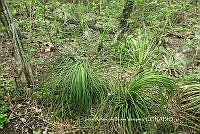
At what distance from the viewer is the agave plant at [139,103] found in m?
2.17

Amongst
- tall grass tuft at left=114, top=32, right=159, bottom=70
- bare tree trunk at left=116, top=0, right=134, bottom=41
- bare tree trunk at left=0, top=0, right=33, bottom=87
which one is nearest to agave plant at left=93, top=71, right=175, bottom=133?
tall grass tuft at left=114, top=32, right=159, bottom=70

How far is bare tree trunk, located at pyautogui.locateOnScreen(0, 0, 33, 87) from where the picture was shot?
7.02ft

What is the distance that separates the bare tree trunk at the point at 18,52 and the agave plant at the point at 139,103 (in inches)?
47.0

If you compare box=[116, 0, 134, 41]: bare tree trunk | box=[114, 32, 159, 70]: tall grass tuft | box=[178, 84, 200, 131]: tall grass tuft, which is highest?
box=[116, 0, 134, 41]: bare tree trunk

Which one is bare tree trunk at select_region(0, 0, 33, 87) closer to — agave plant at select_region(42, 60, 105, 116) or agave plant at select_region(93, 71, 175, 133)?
agave plant at select_region(42, 60, 105, 116)

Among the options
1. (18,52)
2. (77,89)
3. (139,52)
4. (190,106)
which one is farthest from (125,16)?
(18,52)

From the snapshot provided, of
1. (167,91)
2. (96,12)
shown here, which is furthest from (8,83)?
(96,12)

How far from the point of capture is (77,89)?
2.38m

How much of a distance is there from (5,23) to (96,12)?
3011mm

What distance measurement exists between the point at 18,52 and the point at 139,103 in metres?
1.74

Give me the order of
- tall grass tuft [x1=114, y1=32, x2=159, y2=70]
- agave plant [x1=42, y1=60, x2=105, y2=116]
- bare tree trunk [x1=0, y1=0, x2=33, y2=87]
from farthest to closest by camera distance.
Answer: tall grass tuft [x1=114, y1=32, x2=159, y2=70]
agave plant [x1=42, y1=60, x2=105, y2=116]
bare tree trunk [x1=0, y1=0, x2=33, y2=87]

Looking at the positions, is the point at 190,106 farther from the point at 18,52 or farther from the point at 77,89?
the point at 18,52

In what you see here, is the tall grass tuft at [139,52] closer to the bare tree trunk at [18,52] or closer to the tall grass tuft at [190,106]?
the tall grass tuft at [190,106]

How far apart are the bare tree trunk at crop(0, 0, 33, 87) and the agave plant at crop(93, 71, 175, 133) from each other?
119cm
